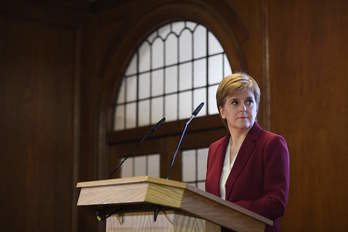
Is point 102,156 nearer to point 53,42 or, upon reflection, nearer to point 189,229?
point 53,42

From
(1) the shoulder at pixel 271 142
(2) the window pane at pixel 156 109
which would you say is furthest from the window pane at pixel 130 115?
(1) the shoulder at pixel 271 142

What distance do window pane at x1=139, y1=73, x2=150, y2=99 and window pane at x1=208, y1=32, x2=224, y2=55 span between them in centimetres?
93

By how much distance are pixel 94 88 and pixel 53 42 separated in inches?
23.9

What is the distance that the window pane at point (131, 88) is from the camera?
678cm

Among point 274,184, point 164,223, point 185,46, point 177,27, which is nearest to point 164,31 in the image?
point 177,27

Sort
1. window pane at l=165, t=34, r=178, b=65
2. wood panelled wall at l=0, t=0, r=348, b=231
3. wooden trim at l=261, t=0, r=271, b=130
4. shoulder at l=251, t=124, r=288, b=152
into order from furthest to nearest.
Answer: window pane at l=165, t=34, r=178, b=65, wood panelled wall at l=0, t=0, r=348, b=231, wooden trim at l=261, t=0, r=271, b=130, shoulder at l=251, t=124, r=288, b=152

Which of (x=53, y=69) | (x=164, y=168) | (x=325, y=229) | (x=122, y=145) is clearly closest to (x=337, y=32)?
(x=325, y=229)

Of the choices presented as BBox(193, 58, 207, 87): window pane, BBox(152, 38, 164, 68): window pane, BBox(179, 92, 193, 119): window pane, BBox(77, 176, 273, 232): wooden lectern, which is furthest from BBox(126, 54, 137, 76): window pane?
BBox(77, 176, 273, 232): wooden lectern

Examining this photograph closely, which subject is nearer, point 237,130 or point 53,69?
point 237,130

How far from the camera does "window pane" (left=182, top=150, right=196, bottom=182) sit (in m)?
5.96

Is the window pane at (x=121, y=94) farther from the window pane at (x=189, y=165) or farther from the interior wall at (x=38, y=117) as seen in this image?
the window pane at (x=189, y=165)

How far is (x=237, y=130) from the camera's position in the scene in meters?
3.18

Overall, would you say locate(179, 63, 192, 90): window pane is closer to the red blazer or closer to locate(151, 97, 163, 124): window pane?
locate(151, 97, 163, 124): window pane

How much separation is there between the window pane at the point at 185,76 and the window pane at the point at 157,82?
0.90 feet
